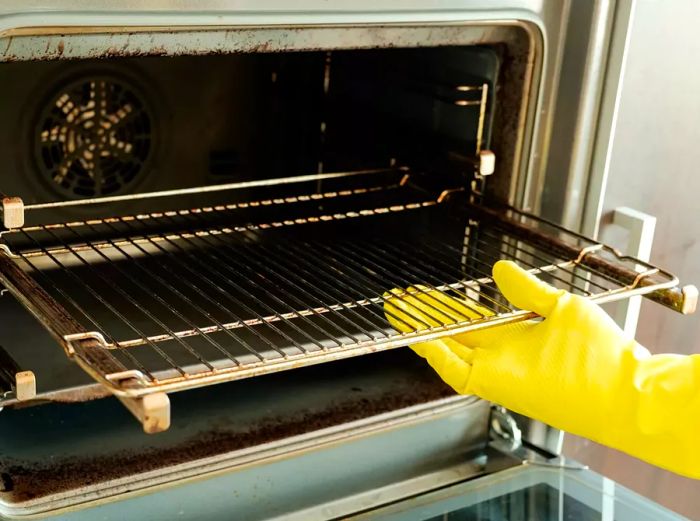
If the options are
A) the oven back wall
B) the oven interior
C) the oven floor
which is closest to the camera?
the oven floor

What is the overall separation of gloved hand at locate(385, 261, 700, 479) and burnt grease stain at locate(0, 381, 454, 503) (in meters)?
0.27

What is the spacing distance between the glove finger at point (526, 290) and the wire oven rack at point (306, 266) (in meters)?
0.02

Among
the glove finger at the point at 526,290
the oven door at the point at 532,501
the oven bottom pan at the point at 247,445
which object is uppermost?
the glove finger at the point at 526,290

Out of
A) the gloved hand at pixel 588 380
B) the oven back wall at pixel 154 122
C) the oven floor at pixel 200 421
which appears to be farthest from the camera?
the oven back wall at pixel 154 122

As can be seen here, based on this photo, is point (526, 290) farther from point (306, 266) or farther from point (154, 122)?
point (154, 122)

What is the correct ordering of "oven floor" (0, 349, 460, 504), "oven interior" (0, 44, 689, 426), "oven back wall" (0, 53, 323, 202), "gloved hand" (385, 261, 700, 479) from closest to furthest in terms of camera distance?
"gloved hand" (385, 261, 700, 479)
"oven floor" (0, 349, 460, 504)
"oven interior" (0, 44, 689, 426)
"oven back wall" (0, 53, 323, 202)

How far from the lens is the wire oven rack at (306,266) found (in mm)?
1128

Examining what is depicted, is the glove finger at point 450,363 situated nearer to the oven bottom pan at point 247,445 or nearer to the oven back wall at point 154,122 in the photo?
the oven bottom pan at point 247,445

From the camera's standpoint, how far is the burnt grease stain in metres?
1.06

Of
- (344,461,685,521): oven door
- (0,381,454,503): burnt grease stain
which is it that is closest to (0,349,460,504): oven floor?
(0,381,454,503): burnt grease stain

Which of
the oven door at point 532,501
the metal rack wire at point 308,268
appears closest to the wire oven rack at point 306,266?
the metal rack wire at point 308,268

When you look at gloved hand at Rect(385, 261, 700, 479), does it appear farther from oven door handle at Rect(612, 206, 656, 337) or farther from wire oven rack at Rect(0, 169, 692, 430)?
oven door handle at Rect(612, 206, 656, 337)

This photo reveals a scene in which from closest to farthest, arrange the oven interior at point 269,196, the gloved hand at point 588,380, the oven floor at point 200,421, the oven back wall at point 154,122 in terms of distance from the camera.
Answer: the gloved hand at point 588,380
the oven floor at point 200,421
the oven interior at point 269,196
the oven back wall at point 154,122

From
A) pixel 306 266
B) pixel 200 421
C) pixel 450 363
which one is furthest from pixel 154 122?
pixel 450 363
